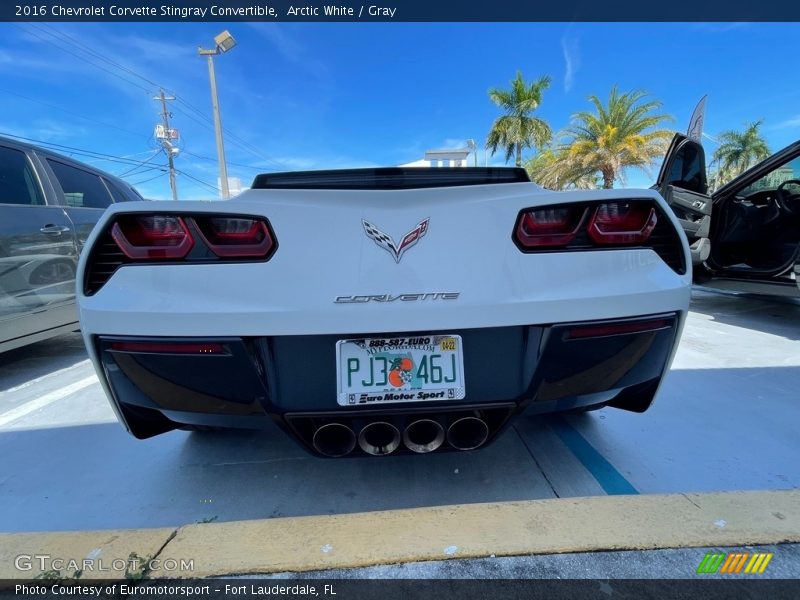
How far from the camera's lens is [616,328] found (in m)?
1.27

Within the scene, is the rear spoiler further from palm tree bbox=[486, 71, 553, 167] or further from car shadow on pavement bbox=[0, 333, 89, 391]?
palm tree bbox=[486, 71, 553, 167]

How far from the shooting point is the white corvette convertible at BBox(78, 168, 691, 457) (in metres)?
1.19

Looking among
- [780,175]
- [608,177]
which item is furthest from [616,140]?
[780,175]

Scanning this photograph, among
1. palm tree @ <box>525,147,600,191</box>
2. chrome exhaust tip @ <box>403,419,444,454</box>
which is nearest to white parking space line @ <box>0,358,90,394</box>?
chrome exhaust tip @ <box>403,419,444,454</box>

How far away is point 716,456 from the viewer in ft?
5.66

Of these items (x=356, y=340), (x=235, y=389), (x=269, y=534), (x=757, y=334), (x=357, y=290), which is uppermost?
(x=357, y=290)

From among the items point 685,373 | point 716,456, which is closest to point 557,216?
point 716,456

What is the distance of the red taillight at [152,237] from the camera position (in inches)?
48.1

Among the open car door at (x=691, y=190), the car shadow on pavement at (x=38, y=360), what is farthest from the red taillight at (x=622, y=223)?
the car shadow on pavement at (x=38, y=360)

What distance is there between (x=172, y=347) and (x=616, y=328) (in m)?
1.38

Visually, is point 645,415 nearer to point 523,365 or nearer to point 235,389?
point 523,365

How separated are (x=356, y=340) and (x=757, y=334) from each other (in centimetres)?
407

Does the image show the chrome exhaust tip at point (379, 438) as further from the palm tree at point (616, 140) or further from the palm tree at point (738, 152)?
the palm tree at point (738, 152)

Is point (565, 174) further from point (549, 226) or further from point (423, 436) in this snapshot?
point (423, 436)
